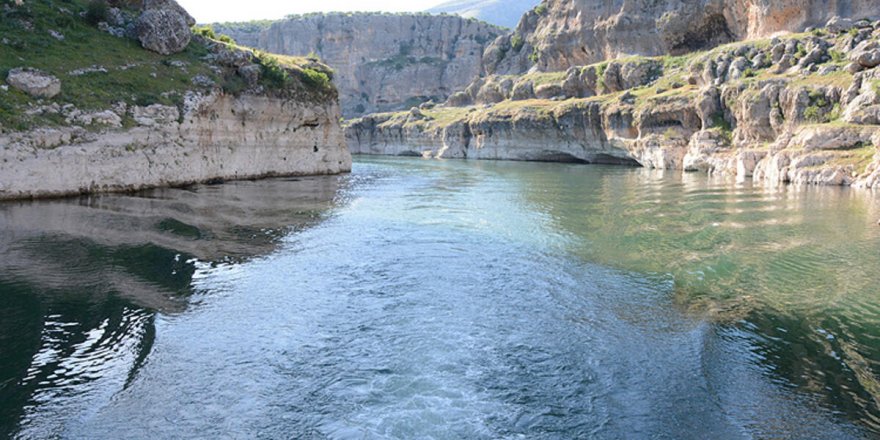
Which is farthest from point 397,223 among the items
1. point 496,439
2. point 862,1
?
point 862,1

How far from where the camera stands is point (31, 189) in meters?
25.0

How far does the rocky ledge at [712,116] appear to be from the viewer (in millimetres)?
41719

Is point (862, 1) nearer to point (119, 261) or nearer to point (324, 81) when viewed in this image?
point (324, 81)

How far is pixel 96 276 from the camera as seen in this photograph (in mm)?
14188

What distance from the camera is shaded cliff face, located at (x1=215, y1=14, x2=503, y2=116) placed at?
18775 centimetres

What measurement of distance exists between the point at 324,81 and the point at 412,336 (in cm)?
3892

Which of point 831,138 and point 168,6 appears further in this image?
point 831,138

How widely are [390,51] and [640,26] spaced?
→ 365ft

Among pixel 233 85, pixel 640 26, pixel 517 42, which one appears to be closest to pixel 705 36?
pixel 640 26

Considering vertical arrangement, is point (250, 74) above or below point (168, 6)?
below

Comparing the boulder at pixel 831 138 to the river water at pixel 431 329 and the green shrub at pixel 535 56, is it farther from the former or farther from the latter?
the green shrub at pixel 535 56

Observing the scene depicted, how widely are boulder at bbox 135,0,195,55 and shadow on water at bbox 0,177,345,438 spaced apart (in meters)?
11.8

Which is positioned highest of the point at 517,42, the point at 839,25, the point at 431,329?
the point at 517,42

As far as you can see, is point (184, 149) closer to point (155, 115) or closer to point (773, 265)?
point (155, 115)
